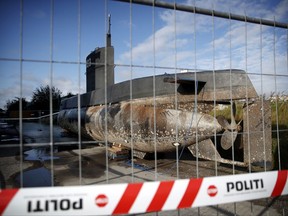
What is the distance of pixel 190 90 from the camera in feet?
21.9

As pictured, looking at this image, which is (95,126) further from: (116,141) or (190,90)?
(190,90)

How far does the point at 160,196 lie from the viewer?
2297 millimetres

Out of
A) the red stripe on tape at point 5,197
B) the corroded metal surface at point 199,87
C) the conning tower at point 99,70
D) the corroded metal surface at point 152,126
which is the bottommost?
the red stripe on tape at point 5,197

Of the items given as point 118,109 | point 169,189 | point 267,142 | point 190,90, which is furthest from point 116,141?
point 169,189

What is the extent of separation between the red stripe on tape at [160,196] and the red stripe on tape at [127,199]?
0.19 meters

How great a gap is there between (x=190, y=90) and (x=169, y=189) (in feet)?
15.4

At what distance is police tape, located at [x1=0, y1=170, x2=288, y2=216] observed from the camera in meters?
1.99

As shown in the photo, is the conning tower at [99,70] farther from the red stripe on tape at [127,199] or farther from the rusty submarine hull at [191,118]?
the red stripe on tape at [127,199]

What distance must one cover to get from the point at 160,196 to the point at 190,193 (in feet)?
1.07

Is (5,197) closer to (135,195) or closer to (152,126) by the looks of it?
(135,195)

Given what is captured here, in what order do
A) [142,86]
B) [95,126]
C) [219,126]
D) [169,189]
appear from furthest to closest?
1. [95,126]
2. [142,86]
3. [219,126]
4. [169,189]

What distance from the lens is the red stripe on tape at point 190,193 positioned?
234 cm

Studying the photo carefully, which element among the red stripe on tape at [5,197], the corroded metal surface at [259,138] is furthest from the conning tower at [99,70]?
the red stripe on tape at [5,197]

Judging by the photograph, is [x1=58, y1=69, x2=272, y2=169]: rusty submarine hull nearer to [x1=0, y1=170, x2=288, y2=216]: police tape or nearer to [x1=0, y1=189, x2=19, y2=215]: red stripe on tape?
[x1=0, y1=170, x2=288, y2=216]: police tape
